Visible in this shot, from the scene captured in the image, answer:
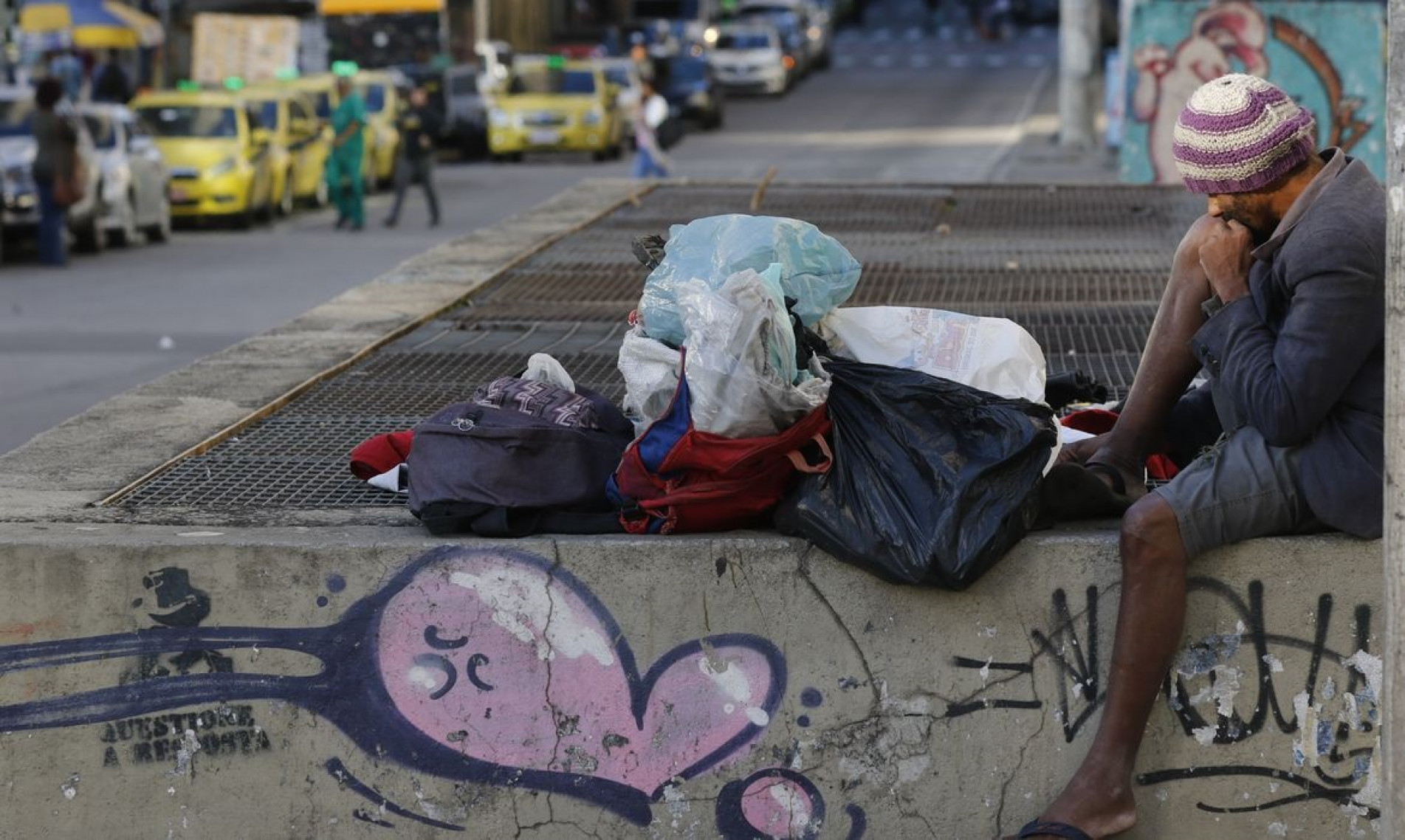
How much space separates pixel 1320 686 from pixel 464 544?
6.23ft

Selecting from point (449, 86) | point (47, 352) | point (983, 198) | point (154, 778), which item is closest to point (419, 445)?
point (154, 778)

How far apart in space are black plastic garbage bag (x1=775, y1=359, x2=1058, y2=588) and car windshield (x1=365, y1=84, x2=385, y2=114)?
25.0 m

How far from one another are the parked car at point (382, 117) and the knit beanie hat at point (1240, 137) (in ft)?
78.0

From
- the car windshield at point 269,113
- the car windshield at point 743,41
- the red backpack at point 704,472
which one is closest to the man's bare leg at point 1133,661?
the red backpack at point 704,472

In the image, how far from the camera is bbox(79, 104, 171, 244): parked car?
19375 millimetres

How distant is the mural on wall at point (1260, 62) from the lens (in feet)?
65.5

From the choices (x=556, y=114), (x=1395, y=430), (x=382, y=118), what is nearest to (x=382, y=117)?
(x=382, y=118)

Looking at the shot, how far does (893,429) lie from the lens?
4.38m

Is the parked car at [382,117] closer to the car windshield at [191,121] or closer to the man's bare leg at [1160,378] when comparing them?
the car windshield at [191,121]

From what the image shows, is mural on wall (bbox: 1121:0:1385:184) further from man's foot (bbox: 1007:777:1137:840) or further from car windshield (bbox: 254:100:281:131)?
man's foot (bbox: 1007:777:1137:840)

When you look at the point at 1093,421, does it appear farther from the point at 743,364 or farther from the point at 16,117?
the point at 16,117

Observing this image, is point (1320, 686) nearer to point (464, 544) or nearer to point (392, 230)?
point (464, 544)

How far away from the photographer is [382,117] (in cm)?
2838

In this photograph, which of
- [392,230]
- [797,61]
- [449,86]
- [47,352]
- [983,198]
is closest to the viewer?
[47,352]
